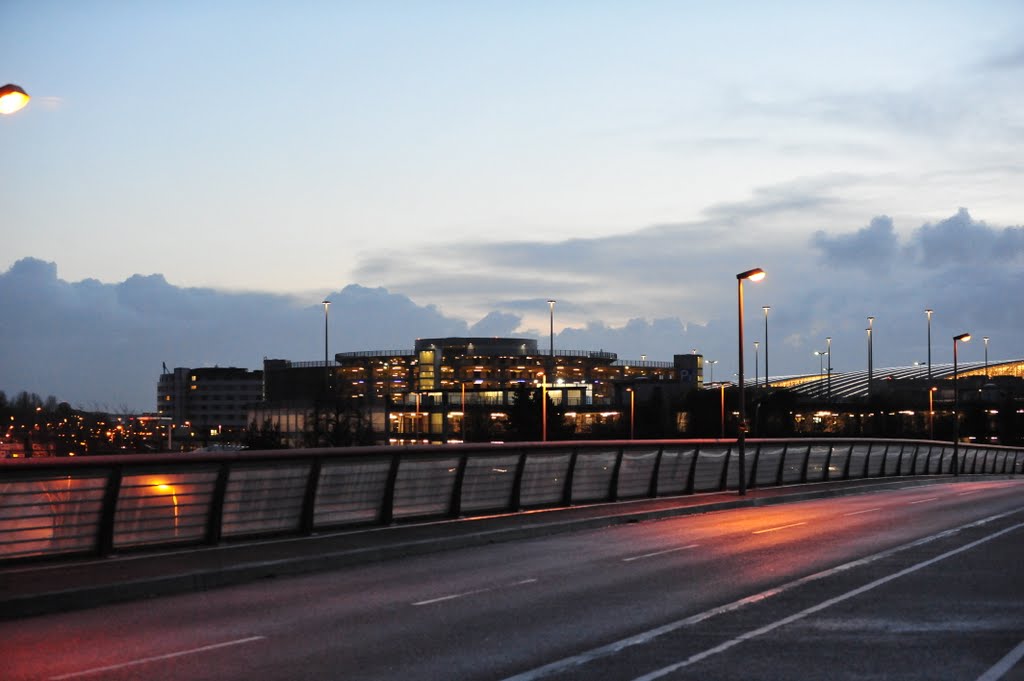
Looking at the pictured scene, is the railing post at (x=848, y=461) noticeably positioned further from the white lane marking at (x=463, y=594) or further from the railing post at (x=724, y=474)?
the white lane marking at (x=463, y=594)

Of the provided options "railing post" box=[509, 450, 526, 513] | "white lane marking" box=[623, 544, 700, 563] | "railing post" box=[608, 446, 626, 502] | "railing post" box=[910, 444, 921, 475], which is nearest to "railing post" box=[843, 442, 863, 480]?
"railing post" box=[910, 444, 921, 475]

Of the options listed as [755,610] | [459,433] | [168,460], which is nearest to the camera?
[755,610]

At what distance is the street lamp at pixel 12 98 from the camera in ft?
50.4

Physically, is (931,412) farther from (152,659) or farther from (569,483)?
(152,659)

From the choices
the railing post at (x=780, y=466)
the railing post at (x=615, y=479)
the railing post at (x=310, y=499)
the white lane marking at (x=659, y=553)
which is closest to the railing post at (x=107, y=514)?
the railing post at (x=310, y=499)

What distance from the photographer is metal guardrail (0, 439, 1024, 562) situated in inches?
635

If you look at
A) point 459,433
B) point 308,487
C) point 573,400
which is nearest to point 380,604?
point 308,487

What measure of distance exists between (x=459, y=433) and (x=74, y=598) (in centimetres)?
13141

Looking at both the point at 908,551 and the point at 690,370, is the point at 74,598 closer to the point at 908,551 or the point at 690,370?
the point at 908,551

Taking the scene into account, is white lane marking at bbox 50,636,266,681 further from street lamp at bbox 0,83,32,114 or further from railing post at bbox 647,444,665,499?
railing post at bbox 647,444,665,499

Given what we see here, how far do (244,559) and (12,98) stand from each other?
644cm

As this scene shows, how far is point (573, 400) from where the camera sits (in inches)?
7372

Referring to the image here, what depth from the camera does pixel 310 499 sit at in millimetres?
20250

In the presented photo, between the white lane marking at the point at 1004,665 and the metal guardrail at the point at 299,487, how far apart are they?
10.8 m
